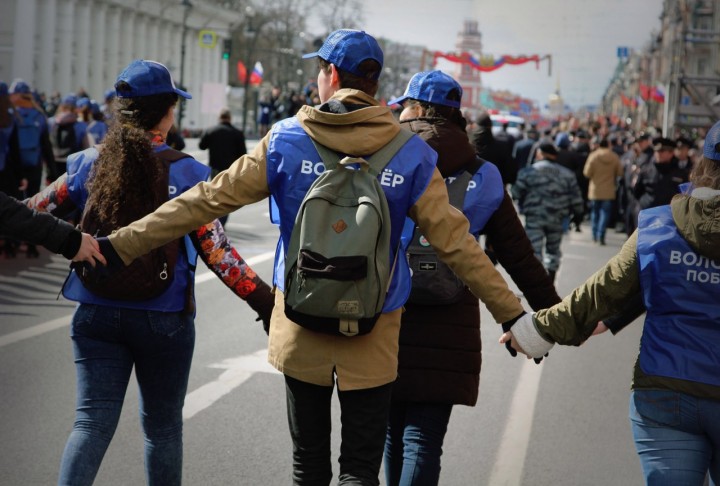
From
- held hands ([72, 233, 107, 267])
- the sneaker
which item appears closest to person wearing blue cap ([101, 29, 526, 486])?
held hands ([72, 233, 107, 267])

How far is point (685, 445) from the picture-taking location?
3.63 meters

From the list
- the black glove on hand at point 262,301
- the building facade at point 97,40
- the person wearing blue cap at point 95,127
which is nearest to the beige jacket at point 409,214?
the black glove on hand at point 262,301

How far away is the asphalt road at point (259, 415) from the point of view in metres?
6.04

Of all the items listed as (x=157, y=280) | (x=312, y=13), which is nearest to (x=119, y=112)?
(x=157, y=280)

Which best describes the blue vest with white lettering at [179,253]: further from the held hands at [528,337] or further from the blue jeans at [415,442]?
the held hands at [528,337]

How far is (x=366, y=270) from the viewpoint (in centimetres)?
349

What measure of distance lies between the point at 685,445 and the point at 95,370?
203cm

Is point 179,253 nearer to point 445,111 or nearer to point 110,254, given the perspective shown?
point 110,254

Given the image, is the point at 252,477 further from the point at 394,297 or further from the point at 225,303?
the point at 225,303

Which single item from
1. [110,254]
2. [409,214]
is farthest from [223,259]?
[409,214]

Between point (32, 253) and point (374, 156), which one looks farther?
point (32, 253)

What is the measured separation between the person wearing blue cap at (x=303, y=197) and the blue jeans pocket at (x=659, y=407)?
0.66 meters

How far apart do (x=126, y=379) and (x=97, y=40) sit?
250 ft

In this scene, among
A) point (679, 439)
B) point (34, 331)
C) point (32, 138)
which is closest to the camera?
point (679, 439)
